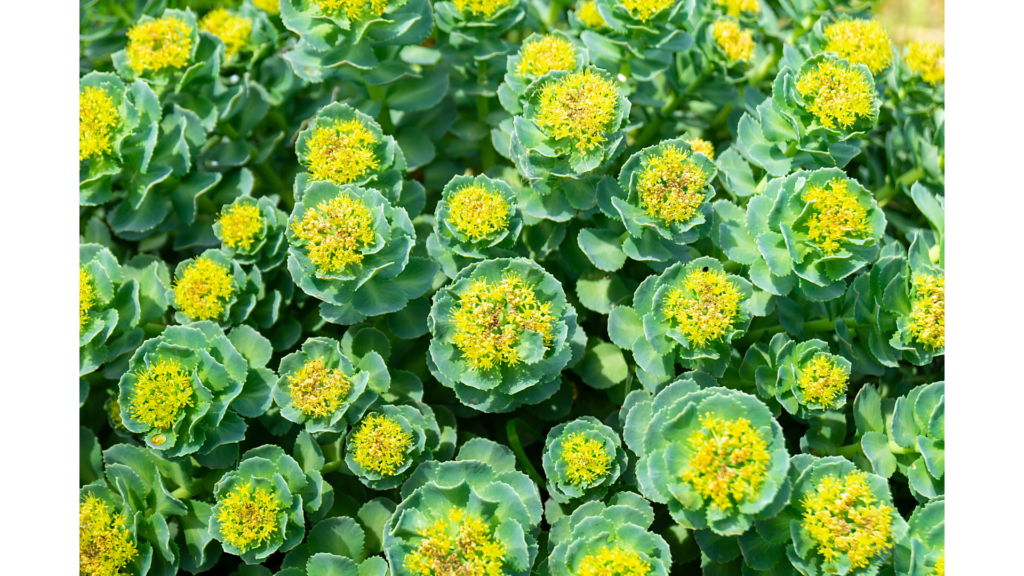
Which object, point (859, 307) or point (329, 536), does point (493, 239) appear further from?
point (859, 307)

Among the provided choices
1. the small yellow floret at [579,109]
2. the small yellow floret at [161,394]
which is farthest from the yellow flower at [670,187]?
the small yellow floret at [161,394]

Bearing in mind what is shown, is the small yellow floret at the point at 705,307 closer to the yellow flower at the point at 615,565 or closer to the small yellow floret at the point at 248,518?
the yellow flower at the point at 615,565

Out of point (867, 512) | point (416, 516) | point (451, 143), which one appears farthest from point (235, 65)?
point (867, 512)

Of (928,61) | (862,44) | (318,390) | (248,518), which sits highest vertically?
(862,44)

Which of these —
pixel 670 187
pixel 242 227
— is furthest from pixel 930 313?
pixel 242 227

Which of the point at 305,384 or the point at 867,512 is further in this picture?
the point at 305,384

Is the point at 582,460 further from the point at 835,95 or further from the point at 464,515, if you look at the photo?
the point at 835,95
